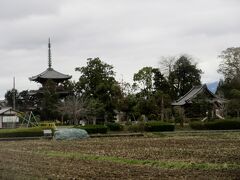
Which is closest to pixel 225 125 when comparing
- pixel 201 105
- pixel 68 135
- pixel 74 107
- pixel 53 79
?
pixel 201 105

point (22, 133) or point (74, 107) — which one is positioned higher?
point (74, 107)

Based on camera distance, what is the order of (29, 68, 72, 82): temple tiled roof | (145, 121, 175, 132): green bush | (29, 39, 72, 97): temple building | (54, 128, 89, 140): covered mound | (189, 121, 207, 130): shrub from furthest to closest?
(29, 68, 72, 82): temple tiled roof
(29, 39, 72, 97): temple building
(189, 121, 207, 130): shrub
(145, 121, 175, 132): green bush
(54, 128, 89, 140): covered mound

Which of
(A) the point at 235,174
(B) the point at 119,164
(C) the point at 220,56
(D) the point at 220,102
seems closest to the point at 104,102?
(D) the point at 220,102

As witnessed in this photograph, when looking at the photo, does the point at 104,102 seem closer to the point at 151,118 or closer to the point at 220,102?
the point at 151,118

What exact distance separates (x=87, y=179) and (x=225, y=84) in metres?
70.0

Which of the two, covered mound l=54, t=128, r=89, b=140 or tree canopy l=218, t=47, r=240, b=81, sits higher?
tree canopy l=218, t=47, r=240, b=81

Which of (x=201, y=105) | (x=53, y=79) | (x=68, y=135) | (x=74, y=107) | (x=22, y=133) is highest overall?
(x=53, y=79)

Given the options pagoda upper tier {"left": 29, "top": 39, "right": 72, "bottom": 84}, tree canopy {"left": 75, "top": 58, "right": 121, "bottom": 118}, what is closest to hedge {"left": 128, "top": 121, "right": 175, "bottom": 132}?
tree canopy {"left": 75, "top": 58, "right": 121, "bottom": 118}

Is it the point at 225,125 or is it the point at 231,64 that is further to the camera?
the point at 231,64

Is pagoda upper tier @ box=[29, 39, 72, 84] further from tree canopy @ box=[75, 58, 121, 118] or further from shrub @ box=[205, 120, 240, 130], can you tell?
shrub @ box=[205, 120, 240, 130]

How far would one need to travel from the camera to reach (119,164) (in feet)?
49.7

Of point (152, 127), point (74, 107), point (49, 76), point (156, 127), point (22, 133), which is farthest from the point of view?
point (49, 76)

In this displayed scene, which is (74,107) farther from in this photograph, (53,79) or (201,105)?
(201,105)

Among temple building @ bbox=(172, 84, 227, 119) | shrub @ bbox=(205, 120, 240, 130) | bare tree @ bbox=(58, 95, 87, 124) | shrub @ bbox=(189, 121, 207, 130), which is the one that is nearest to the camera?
shrub @ bbox=(205, 120, 240, 130)
